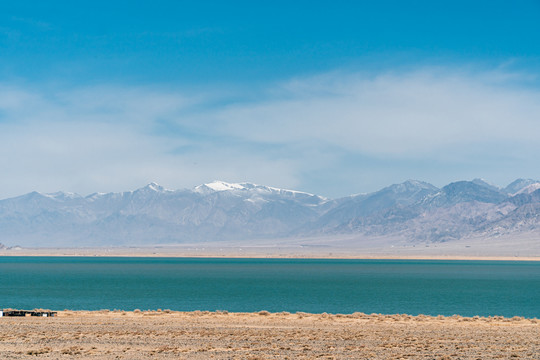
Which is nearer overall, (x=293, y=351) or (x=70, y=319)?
(x=293, y=351)

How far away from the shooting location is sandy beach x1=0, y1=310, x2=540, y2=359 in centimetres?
2848

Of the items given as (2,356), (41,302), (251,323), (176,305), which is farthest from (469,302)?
Result: (2,356)

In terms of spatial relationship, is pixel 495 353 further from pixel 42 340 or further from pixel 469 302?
Answer: pixel 469 302

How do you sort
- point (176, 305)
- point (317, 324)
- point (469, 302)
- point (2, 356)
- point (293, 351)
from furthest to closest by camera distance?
point (469, 302) < point (176, 305) < point (317, 324) < point (293, 351) < point (2, 356)

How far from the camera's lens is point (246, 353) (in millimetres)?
28656

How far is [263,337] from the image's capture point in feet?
110

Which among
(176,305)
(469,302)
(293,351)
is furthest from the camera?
(469,302)

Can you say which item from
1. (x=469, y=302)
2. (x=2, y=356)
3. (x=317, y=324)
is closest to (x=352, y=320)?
(x=317, y=324)

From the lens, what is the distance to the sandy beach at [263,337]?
2848cm

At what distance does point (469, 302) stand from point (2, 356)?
158 ft

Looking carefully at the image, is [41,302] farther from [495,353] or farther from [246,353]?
[495,353]

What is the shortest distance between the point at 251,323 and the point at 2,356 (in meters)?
16.0

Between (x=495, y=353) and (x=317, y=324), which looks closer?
(x=495, y=353)

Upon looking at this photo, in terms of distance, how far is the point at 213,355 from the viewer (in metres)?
28.1
